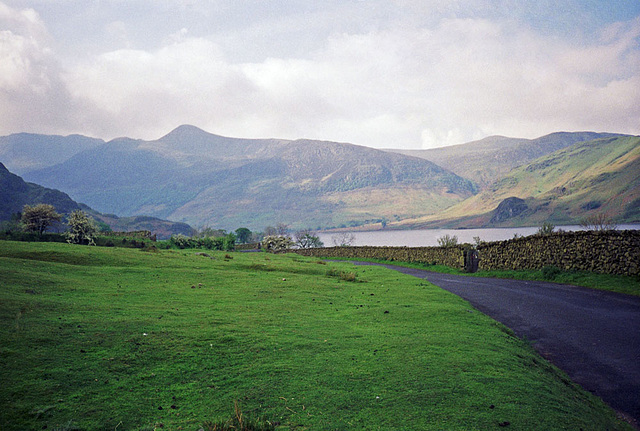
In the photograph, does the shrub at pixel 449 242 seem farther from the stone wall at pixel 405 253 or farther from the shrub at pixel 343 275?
the shrub at pixel 343 275

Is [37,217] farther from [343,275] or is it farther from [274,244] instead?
[274,244]

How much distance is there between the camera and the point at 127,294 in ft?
39.3

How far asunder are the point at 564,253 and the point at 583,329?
47.6ft

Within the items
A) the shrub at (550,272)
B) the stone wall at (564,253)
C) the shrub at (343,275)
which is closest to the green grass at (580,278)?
the shrub at (550,272)

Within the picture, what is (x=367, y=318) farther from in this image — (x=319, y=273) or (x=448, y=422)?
(x=319, y=273)

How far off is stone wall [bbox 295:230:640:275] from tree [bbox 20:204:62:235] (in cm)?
3434

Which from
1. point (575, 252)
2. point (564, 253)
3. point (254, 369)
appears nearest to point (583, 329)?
point (254, 369)

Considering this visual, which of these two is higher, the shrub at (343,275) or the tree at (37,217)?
the tree at (37,217)

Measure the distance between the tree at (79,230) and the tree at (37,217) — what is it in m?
1.28

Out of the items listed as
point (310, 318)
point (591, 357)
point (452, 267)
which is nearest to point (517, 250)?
point (452, 267)

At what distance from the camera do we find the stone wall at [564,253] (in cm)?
2055

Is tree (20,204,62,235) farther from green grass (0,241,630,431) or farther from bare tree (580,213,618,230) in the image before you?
bare tree (580,213,618,230)

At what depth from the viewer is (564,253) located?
25.2 m

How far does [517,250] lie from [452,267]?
27.6 feet
